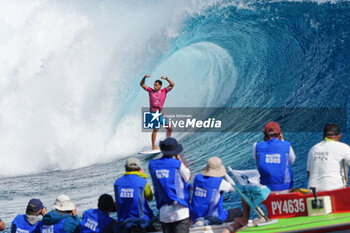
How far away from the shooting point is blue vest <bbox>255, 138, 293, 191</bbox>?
6.33 meters

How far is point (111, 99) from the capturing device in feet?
52.0

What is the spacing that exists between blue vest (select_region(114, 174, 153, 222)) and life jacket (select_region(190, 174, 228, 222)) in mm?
609

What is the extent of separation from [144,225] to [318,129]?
20.4 feet

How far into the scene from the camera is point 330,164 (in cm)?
600

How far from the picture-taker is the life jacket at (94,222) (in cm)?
627

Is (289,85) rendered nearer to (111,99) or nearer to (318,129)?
(318,129)

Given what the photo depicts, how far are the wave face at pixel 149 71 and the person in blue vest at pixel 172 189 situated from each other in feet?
18.6

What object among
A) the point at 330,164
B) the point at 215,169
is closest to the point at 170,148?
the point at 215,169

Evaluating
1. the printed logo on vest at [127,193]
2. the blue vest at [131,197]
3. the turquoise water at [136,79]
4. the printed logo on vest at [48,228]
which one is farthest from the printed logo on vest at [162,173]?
the turquoise water at [136,79]

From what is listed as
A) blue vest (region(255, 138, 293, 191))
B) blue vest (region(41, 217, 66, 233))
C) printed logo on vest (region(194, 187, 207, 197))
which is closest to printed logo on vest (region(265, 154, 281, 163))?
blue vest (region(255, 138, 293, 191))

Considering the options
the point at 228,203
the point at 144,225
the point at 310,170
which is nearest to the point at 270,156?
the point at 310,170

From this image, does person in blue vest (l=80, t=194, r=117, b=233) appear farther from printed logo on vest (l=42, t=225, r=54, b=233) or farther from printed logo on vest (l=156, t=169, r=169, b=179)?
printed logo on vest (l=156, t=169, r=169, b=179)

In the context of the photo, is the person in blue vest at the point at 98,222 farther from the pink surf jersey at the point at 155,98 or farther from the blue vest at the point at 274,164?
the pink surf jersey at the point at 155,98

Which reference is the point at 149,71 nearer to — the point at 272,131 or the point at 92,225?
the point at 272,131
